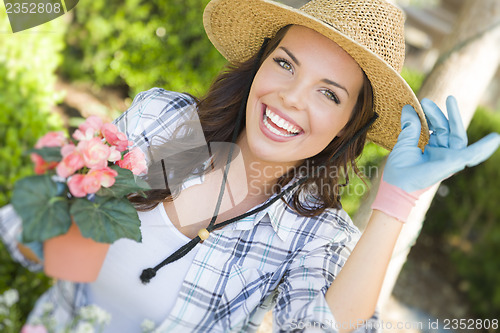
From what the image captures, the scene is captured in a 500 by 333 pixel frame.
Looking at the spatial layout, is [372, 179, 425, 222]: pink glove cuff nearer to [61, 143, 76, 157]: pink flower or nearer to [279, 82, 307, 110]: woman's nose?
[279, 82, 307, 110]: woman's nose

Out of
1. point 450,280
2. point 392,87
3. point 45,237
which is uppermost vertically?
point 392,87

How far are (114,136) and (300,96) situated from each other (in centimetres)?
77

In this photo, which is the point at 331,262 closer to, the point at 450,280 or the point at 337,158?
the point at 337,158

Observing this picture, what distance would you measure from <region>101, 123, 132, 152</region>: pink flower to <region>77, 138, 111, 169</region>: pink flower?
102mm

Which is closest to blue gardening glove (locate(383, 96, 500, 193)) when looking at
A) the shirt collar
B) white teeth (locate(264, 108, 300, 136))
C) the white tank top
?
white teeth (locate(264, 108, 300, 136))

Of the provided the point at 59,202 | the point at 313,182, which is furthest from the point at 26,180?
the point at 313,182

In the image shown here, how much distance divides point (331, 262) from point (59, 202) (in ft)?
3.48

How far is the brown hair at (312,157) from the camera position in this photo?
6.27 feet

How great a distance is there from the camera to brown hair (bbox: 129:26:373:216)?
191 centimetres

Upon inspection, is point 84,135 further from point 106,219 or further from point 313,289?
point 313,289

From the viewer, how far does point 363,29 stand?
1.61 metres

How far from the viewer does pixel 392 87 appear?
1721 millimetres

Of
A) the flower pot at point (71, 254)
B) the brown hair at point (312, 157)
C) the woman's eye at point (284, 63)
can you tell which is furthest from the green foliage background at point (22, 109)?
the woman's eye at point (284, 63)

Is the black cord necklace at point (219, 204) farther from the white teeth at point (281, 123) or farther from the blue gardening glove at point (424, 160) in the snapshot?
the blue gardening glove at point (424, 160)
